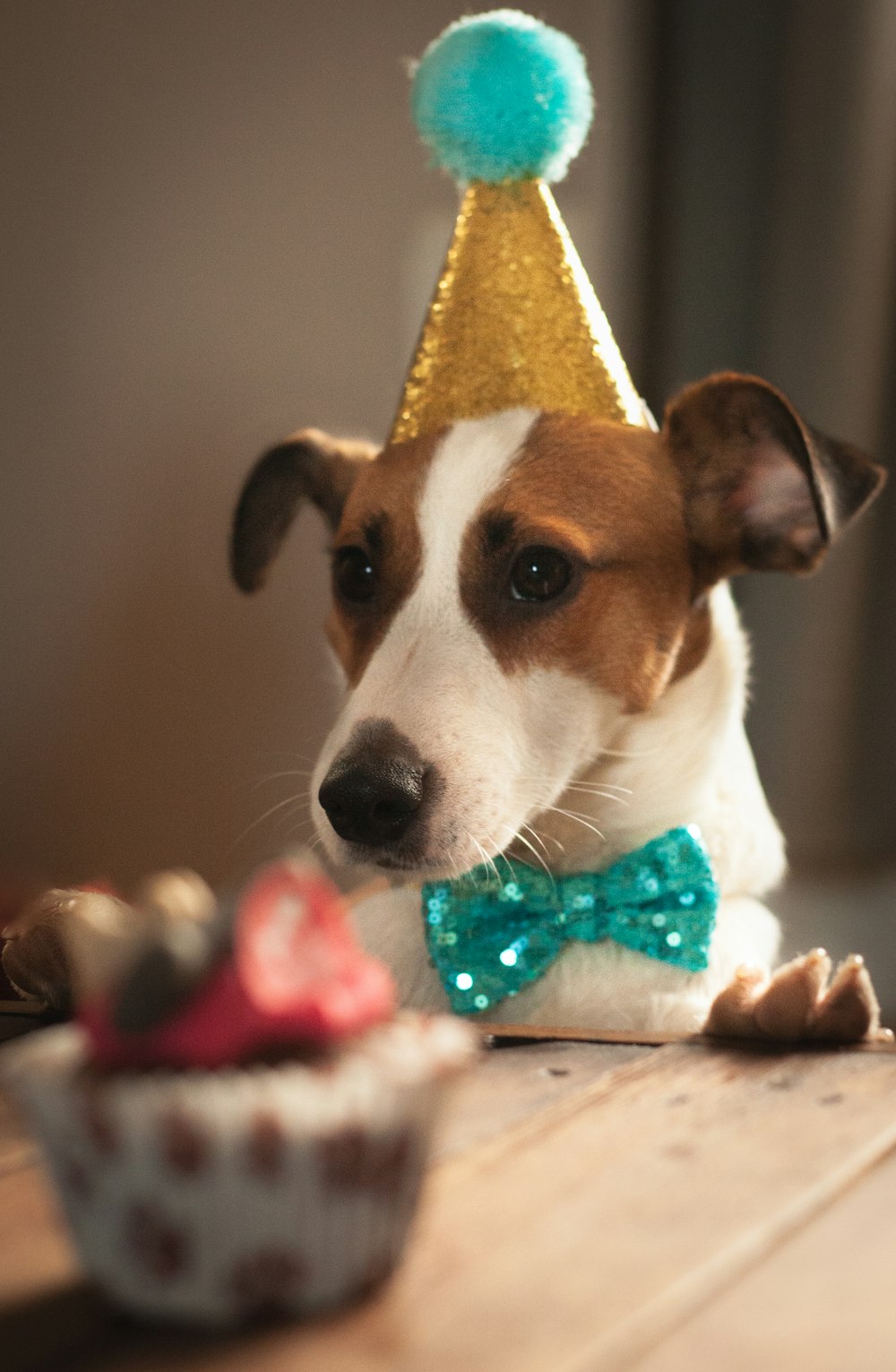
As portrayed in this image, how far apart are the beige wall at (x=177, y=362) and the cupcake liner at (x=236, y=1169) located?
3.30 ft

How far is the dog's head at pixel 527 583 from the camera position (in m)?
1.14

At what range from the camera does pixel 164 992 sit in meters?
0.55

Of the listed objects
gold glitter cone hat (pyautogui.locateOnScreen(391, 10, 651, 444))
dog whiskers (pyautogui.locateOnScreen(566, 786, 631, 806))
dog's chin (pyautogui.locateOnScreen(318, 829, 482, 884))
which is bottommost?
dog's chin (pyautogui.locateOnScreen(318, 829, 482, 884))

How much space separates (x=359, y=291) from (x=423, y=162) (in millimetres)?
243

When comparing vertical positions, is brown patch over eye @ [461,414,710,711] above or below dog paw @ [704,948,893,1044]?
above

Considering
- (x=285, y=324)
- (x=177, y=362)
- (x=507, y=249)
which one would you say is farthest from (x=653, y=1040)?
Result: (x=285, y=324)

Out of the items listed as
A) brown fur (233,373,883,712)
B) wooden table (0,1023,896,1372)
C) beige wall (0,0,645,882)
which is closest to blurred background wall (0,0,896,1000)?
beige wall (0,0,645,882)

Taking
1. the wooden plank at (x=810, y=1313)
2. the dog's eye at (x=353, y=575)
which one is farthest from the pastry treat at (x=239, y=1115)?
the dog's eye at (x=353, y=575)

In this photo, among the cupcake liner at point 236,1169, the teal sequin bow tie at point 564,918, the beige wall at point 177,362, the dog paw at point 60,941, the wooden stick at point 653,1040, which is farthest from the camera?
the beige wall at point 177,362

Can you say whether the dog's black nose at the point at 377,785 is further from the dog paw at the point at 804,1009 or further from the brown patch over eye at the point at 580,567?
the dog paw at the point at 804,1009

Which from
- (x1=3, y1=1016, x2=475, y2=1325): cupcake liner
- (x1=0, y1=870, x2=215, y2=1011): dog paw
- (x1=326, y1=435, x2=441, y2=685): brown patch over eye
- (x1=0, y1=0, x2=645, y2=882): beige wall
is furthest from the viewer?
(x1=0, y1=0, x2=645, y2=882): beige wall

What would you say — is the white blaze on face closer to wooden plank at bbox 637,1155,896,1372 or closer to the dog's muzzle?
the dog's muzzle

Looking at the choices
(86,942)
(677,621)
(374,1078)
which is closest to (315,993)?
(374,1078)

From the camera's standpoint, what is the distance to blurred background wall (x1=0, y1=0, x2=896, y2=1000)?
1532mm
